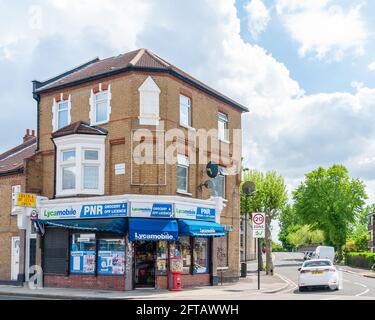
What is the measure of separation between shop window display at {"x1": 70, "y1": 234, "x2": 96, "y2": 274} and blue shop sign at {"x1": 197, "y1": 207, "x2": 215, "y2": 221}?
5.09 metres

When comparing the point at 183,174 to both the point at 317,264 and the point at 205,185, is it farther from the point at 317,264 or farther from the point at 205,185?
the point at 317,264

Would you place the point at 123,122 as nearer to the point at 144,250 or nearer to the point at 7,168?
the point at 144,250

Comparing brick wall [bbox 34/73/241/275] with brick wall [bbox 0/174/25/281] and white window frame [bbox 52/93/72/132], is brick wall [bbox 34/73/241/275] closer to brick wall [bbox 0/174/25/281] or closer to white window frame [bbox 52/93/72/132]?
white window frame [bbox 52/93/72/132]

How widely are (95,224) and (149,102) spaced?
6.05 metres

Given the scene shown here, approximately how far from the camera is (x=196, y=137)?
91.8 ft

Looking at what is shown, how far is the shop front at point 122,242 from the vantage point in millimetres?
24156

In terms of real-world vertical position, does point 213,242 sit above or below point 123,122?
below

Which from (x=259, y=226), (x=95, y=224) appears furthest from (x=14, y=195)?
(x=259, y=226)

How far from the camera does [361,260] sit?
55.6 m

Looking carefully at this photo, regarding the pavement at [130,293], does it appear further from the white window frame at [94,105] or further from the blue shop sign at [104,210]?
the white window frame at [94,105]

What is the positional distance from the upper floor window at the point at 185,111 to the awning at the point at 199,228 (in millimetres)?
4831

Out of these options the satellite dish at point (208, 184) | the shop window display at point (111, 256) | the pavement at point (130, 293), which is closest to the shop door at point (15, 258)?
the pavement at point (130, 293)

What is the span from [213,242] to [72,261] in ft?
23.2
